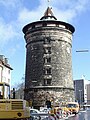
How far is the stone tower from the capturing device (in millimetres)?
54500

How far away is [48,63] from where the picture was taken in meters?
55.3

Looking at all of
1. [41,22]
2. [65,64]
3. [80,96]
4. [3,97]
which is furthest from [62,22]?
[80,96]

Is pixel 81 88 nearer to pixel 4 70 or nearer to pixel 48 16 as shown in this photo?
pixel 4 70

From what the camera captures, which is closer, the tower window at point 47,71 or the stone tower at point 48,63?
the stone tower at point 48,63

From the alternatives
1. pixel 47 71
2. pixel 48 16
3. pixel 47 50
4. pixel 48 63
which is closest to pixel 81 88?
pixel 48 16

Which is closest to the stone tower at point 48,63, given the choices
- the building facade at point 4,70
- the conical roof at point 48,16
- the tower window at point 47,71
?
the tower window at point 47,71

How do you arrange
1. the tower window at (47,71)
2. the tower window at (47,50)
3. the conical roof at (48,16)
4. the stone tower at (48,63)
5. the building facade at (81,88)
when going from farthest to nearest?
the building facade at (81,88), the conical roof at (48,16), the tower window at (47,50), the tower window at (47,71), the stone tower at (48,63)

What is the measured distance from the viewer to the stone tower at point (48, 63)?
54.5 metres

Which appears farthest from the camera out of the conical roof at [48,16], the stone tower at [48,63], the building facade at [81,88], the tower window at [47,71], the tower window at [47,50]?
the building facade at [81,88]

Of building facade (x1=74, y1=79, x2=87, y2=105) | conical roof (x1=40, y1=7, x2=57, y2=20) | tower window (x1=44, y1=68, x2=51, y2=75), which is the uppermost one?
conical roof (x1=40, y1=7, x2=57, y2=20)

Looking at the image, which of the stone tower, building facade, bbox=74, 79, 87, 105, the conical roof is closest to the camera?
the stone tower

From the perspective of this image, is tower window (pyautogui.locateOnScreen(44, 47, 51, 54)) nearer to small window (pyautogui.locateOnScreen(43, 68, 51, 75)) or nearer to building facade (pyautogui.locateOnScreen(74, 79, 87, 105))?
small window (pyautogui.locateOnScreen(43, 68, 51, 75))

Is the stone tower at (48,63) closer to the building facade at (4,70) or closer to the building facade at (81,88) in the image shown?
the building facade at (4,70)

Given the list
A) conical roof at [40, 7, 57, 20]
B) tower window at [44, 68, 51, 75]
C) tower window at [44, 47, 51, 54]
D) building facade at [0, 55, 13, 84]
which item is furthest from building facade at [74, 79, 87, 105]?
tower window at [44, 68, 51, 75]
